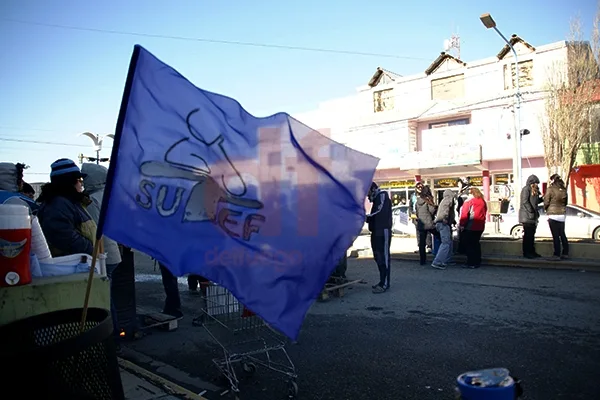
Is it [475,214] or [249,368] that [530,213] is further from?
[249,368]

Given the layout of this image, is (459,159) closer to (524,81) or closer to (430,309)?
(524,81)

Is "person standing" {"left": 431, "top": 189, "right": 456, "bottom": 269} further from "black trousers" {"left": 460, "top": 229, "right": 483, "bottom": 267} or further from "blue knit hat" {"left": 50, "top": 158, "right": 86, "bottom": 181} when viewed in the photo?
"blue knit hat" {"left": 50, "top": 158, "right": 86, "bottom": 181}

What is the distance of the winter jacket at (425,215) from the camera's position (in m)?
10.3

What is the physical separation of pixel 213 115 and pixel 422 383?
2973 mm

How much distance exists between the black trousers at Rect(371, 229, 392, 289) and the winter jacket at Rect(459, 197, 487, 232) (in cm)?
301

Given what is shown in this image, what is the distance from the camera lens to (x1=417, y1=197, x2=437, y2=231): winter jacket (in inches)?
405

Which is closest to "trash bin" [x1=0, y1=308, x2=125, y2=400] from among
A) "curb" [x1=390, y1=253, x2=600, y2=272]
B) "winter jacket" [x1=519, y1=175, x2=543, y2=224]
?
"curb" [x1=390, y1=253, x2=600, y2=272]

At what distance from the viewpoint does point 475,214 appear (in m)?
9.87

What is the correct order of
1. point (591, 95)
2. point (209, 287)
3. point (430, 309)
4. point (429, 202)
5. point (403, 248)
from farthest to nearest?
point (591, 95)
point (403, 248)
point (429, 202)
point (430, 309)
point (209, 287)

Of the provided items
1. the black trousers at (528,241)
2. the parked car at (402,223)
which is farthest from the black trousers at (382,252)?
the parked car at (402,223)

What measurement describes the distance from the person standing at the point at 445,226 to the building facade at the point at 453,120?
17.0 metres

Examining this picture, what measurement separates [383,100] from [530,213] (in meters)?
24.1

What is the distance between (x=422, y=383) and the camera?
152 inches

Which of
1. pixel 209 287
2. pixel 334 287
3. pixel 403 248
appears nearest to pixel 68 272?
pixel 209 287
